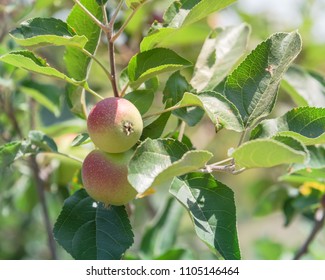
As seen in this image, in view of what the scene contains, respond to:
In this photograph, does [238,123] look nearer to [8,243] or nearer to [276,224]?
[8,243]

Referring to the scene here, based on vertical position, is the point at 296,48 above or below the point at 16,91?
above

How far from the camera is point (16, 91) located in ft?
6.29

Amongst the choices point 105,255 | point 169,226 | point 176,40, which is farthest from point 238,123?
point 176,40

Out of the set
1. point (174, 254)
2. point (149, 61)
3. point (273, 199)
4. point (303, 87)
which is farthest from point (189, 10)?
point (273, 199)

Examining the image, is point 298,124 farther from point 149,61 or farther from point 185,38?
point 185,38

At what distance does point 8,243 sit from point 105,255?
64.4 inches

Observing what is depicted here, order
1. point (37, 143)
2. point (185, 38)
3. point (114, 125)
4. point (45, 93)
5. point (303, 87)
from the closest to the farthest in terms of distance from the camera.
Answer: point (114, 125), point (37, 143), point (303, 87), point (45, 93), point (185, 38)

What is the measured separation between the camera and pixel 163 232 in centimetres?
184

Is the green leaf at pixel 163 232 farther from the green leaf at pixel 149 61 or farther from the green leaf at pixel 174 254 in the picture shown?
the green leaf at pixel 149 61

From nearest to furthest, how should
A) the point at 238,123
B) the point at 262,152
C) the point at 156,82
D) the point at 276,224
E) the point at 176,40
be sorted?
1. the point at 262,152
2. the point at 238,123
3. the point at 156,82
4. the point at 176,40
5. the point at 276,224

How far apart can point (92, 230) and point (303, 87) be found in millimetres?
672

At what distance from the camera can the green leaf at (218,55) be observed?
125 centimetres

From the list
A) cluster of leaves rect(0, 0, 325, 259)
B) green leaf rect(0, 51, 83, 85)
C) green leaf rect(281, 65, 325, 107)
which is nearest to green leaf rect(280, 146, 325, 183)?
green leaf rect(281, 65, 325, 107)
